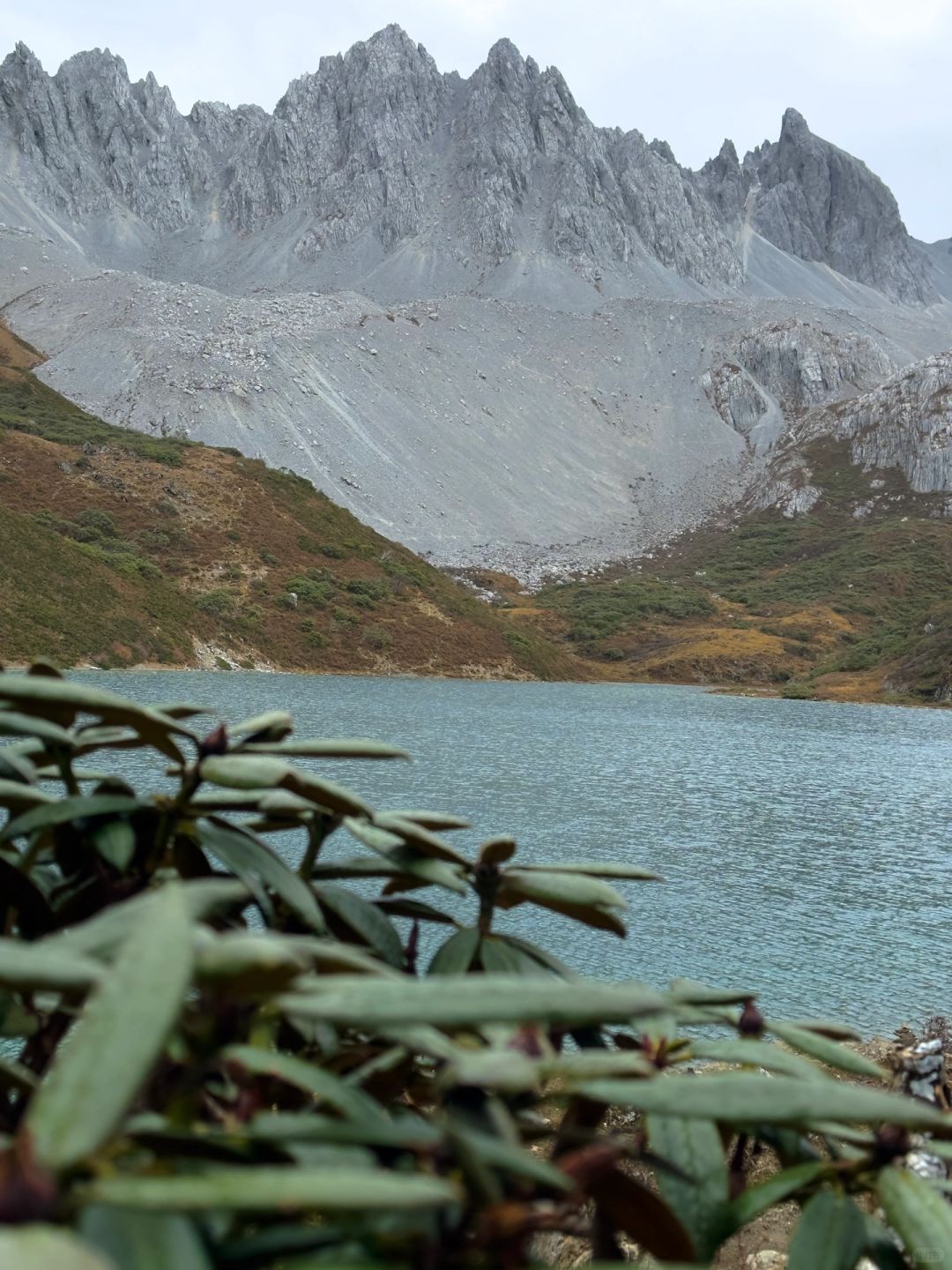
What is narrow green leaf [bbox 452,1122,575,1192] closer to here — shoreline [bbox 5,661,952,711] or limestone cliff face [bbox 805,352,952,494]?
shoreline [bbox 5,661,952,711]

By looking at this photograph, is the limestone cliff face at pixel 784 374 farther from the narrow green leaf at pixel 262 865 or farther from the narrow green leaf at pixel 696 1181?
the narrow green leaf at pixel 696 1181

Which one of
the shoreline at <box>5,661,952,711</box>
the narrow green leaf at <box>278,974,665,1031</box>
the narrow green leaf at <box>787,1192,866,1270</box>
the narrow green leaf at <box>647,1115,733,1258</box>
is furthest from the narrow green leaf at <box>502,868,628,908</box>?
the shoreline at <box>5,661,952,711</box>

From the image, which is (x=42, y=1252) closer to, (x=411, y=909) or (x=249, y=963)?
(x=249, y=963)

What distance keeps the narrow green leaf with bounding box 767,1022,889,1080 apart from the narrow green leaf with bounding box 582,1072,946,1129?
0.60 metres

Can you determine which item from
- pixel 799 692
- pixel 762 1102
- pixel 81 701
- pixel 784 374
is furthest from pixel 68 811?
pixel 784 374

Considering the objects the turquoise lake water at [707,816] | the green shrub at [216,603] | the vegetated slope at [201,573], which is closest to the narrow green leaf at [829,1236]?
the turquoise lake water at [707,816]

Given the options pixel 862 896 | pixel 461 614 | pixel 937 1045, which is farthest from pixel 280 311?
pixel 937 1045

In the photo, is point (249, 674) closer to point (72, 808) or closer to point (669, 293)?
point (72, 808)

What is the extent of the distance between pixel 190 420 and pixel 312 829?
80.9m

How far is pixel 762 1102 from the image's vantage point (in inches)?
42.8

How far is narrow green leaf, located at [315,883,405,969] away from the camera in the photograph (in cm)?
190

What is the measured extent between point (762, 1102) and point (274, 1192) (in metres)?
0.56

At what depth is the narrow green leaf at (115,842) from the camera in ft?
5.54

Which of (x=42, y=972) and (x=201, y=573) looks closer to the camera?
(x=42, y=972)
